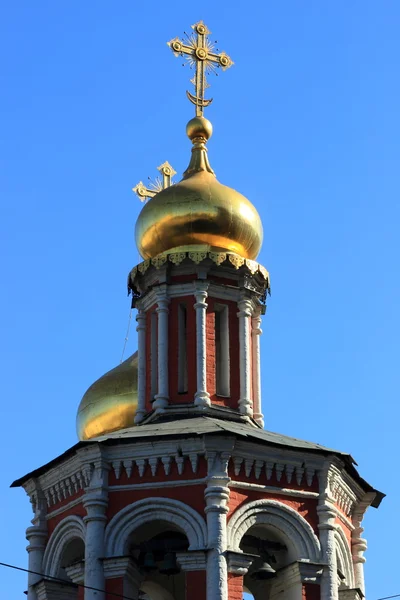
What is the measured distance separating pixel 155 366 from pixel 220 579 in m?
3.91

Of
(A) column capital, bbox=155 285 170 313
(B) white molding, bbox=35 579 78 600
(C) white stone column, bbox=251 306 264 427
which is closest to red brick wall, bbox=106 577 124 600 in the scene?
(B) white molding, bbox=35 579 78 600

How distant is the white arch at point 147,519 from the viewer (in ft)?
68.3

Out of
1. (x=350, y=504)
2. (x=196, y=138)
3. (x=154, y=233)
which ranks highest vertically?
(x=196, y=138)

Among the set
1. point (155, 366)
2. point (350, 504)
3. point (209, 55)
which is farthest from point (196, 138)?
point (350, 504)

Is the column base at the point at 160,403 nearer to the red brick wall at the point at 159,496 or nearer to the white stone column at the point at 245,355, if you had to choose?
the white stone column at the point at 245,355

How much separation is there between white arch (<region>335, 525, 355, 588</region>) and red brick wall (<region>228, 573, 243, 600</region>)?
1.76 metres

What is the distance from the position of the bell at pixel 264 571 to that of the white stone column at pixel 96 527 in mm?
1857

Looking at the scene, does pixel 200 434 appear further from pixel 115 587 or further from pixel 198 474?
pixel 115 587

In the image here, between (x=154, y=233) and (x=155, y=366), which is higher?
(x=154, y=233)

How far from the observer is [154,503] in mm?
21047

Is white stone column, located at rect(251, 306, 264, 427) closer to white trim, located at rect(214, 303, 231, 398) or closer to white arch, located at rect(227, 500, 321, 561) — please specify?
white trim, located at rect(214, 303, 231, 398)

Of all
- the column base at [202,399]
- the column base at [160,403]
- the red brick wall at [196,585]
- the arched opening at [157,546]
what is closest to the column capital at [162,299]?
the column base at [160,403]

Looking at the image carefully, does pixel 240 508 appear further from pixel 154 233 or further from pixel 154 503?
pixel 154 233

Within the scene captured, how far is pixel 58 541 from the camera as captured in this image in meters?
22.0
